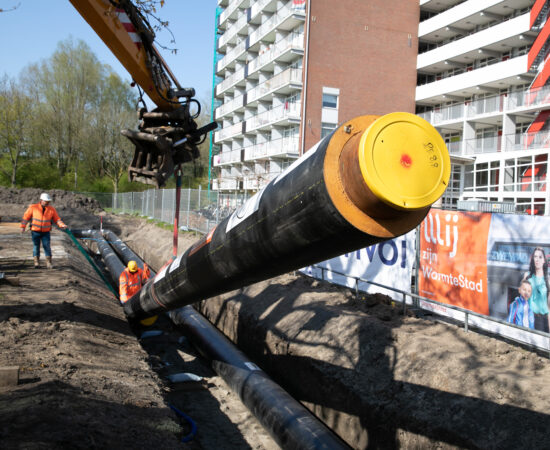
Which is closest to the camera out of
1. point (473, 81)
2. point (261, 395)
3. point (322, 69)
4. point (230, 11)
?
point (261, 395)

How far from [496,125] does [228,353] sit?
34.1 meters

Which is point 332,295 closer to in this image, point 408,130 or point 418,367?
point 418,367

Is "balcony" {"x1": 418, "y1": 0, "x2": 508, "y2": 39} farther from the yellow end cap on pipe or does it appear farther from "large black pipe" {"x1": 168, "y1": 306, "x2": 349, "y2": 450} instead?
the yellow end cap on pipe

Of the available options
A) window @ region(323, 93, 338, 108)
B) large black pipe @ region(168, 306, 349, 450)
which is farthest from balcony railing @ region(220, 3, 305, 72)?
large black pipe @ region(168, 306, 349, 450)

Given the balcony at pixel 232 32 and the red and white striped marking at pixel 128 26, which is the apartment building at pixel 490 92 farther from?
the red and white striped marking at pixel 128 26

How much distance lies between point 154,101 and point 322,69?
96.9ft

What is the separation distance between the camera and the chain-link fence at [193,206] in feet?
58.9

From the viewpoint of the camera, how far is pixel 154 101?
281 inches

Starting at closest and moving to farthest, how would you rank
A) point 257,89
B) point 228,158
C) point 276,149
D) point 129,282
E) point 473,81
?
1. point 129,282
2. point 473,81
3. point 276,149
4. point 257,89
5. point 228,158

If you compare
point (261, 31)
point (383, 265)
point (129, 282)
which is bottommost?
point (129, 282)

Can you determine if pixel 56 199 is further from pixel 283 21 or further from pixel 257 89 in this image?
pixel 283 21

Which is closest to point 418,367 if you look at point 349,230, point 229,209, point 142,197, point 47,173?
point 349,230

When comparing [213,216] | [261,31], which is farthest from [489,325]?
[261,31]

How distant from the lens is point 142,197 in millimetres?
32156
